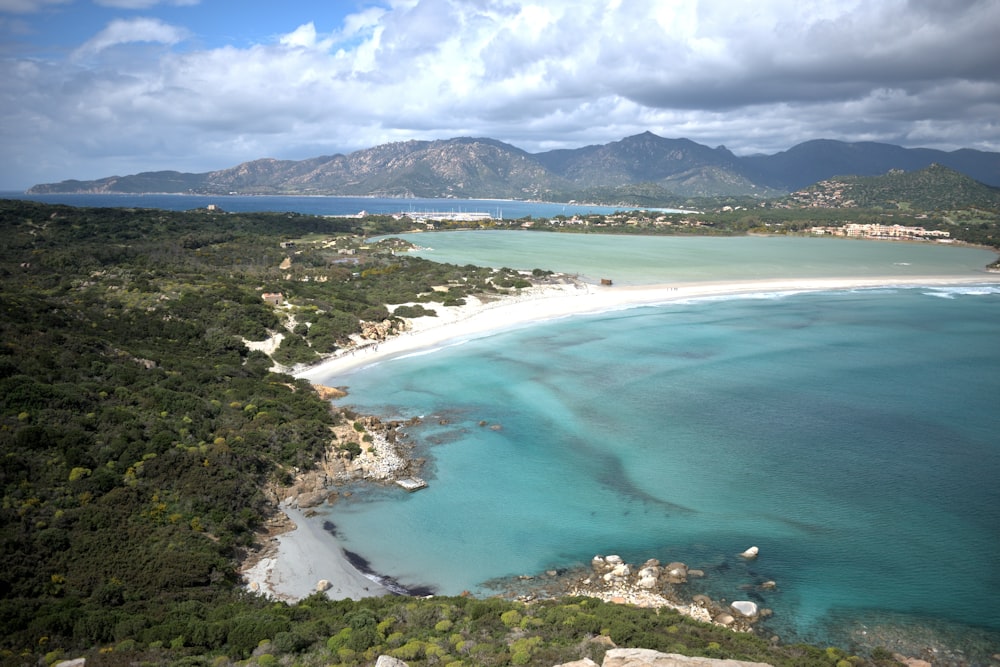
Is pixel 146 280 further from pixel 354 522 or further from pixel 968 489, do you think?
pixel 968 489

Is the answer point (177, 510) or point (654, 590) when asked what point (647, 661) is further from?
point (177, 510)

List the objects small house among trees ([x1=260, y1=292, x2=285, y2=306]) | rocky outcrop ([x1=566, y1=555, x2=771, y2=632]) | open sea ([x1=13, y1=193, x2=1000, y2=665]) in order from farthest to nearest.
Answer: small house among trees ([x1=260, y1=292, x2=285, y2=306]) < open sea ([x1=13, y1=193, x2=1000, y2=665]) < rocky outcrop ([x1=566, y1=555, x2=771, y2=632])

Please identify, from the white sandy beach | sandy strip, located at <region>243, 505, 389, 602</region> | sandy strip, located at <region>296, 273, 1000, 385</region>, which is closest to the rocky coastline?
sandy strip, located at <region>243, 505, 389, 602</region>

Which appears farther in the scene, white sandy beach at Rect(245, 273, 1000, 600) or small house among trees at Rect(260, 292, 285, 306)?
small house among trees at Rect(260, 292, 285, 306)

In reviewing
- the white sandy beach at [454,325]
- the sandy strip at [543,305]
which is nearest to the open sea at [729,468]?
the white sandy beach at [454,325]

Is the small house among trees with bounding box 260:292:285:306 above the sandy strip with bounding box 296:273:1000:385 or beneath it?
above

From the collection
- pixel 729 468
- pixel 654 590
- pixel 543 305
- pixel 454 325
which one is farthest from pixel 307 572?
pixel 543 305

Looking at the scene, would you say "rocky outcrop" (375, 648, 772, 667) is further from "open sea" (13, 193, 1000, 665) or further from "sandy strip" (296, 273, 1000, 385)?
"sandy strip" (296, 273, 1000, 385)

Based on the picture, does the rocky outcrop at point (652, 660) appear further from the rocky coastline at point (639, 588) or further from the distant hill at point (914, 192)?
the distant hill at point (914, 192)
